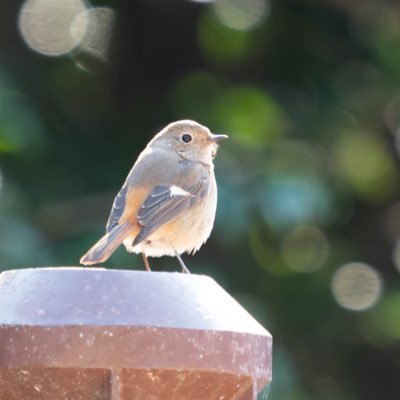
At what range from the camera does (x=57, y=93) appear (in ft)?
24.8

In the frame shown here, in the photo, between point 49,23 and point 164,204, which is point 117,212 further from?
point 49,23

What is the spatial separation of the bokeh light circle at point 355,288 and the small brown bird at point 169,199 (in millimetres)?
1731

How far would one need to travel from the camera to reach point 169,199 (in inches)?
212

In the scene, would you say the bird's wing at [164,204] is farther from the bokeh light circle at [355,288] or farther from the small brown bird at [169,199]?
the bokeh light circle at [355,288]

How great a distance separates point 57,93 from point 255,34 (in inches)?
51.8

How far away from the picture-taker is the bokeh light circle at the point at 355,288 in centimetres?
741

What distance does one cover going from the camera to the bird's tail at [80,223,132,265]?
179 inches

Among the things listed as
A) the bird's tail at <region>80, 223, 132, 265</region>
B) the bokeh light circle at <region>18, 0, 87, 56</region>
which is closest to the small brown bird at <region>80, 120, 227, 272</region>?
the bird's tail at <region>80, 223, 132, 265</region>

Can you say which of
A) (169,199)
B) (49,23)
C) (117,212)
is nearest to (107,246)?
(117,212)

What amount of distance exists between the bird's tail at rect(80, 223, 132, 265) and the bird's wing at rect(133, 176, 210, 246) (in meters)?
0.07

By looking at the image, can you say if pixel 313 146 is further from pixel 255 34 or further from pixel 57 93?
pixel 57 93

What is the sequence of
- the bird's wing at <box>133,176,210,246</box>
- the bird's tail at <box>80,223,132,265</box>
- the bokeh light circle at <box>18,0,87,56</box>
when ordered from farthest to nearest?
the bokeh light circle at <box>18,0,87,56</box> < the bird's wing at <box>133,176,210,246</box> < the bird's tail at <box>80,223,132,265</box>

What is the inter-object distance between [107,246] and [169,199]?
0.73m

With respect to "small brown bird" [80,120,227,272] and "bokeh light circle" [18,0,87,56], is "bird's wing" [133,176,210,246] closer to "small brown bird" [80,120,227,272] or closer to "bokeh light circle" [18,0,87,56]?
"small brown bird" [80,120,227,272]
